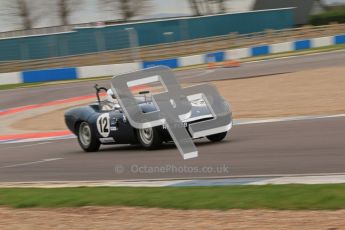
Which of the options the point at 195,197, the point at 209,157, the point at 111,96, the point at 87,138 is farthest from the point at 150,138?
the point at 195,197

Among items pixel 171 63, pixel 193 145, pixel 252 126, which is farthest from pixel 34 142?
pixel 171 63

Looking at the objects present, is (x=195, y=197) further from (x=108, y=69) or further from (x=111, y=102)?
(x=108, y=69)

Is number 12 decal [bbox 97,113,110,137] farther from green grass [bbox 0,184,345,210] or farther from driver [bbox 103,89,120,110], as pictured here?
green grass [bbox 0,184,345,210]

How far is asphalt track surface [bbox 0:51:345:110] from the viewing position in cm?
2769

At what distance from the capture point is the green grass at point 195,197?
22.2 feet

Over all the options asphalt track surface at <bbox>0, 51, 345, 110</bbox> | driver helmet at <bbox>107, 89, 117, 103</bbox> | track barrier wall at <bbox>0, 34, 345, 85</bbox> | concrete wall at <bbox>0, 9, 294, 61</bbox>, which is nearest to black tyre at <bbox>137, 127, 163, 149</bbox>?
driver helmet at <bbox>107, 89, 117, 103</bbox>

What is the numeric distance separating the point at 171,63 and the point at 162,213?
31.2 metres

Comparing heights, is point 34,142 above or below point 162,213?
below

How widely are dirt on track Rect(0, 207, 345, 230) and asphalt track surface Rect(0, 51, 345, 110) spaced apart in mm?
19690

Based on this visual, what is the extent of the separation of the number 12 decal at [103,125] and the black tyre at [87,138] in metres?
0.29

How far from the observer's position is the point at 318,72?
2456 centimetres

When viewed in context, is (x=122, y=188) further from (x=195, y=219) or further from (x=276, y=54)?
(x=276, y=54)

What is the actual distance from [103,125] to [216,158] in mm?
2938

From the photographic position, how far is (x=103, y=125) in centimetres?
1278
